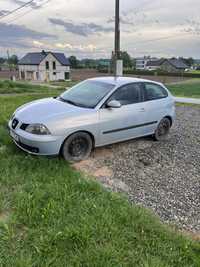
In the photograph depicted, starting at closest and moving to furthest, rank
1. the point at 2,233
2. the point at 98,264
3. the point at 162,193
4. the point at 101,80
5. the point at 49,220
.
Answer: the point at 98,264 < the point at 2,233 < the point at 49,220 < the point at 162,193 < the point at 101,80

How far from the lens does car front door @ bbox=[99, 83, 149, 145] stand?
4.52 m

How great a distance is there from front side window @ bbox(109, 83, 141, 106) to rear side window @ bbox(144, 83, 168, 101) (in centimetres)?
22

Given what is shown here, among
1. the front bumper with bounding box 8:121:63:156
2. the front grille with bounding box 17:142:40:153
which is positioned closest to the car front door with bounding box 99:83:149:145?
the front bumper with bounding box 8:121:63:156

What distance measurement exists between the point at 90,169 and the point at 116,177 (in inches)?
19.4

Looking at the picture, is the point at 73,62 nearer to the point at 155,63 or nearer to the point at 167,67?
the point at 155,63

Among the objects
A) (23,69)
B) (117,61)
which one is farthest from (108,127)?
(23,69)

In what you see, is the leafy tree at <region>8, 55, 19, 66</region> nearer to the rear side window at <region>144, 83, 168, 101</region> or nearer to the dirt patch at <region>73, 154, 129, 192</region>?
the rear side window at <region>144, 83, 168, 101</region>

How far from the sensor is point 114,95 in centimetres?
465

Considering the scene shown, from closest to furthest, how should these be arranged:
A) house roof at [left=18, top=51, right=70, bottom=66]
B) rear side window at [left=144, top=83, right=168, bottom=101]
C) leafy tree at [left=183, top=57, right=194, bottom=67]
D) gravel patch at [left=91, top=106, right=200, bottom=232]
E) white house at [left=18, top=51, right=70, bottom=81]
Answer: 1. gravel patch at [left=91, top=106, right=200, bottom=232]
2. rear side window at [left=144, top=83, right=168, bottom=101]
3. white house at [left=18, top=51, right=70, bottom=81]
4. house roof at [left=18, top=51, right=70, bottom=66]
5. leafy tree at [left=183, top=57, right=194, bottom=67]

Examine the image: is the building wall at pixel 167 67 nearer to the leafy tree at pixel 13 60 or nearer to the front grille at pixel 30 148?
the leafy tree at pixel 13 60

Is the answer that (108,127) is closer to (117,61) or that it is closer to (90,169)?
(90,169)

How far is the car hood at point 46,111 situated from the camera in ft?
13.3

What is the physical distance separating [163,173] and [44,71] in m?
58.4

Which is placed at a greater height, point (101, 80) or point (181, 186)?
point (101, 80)
